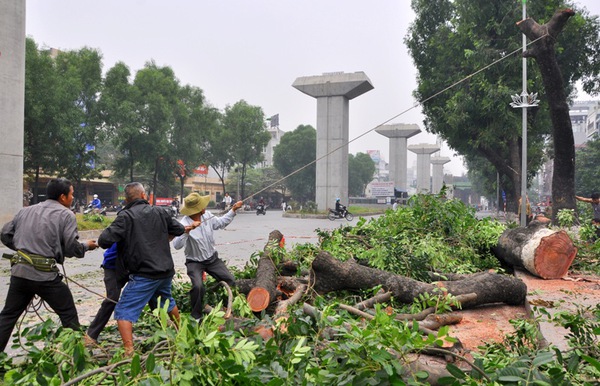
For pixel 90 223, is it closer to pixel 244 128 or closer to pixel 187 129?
pixel 187 129

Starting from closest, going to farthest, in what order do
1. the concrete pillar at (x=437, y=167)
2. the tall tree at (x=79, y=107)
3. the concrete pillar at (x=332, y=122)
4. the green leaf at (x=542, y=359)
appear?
1. the green leaf at (x=542, y=359)
2. the tall tree at (x=79, y=107)
3. the concrete pillar at (x=332, y=122)
4. the concrete pillar at (x=437, y=167)

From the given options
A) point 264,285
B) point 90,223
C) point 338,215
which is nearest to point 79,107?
point 90,223

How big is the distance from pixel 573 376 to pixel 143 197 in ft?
11.2

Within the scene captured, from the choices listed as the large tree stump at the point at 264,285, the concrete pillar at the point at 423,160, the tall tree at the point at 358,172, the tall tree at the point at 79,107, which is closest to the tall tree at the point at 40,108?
the tall tree at the point at 79,107

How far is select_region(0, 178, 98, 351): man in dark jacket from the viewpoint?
3.63 metres

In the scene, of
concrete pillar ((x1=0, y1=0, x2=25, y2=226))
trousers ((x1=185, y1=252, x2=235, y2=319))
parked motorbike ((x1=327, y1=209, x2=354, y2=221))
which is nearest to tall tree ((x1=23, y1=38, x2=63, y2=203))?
concrete pillar ((x1=0, y1=0, x2=25, y2=226))

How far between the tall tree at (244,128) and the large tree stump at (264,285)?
136ft

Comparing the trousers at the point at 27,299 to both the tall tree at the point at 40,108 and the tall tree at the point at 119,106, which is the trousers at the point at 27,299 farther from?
the tall tree at the point at 119,106

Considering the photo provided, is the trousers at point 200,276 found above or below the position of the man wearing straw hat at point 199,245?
below

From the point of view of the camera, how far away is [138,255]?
12.2ft

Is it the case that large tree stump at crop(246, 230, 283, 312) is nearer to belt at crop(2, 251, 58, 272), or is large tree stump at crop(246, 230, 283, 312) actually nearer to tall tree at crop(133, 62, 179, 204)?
belt at crop(2, 251, 58, 272)

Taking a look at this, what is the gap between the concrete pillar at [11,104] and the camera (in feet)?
44.7

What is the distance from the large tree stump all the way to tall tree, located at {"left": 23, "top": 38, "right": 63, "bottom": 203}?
21.2m

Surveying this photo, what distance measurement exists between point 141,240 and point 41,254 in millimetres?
773
